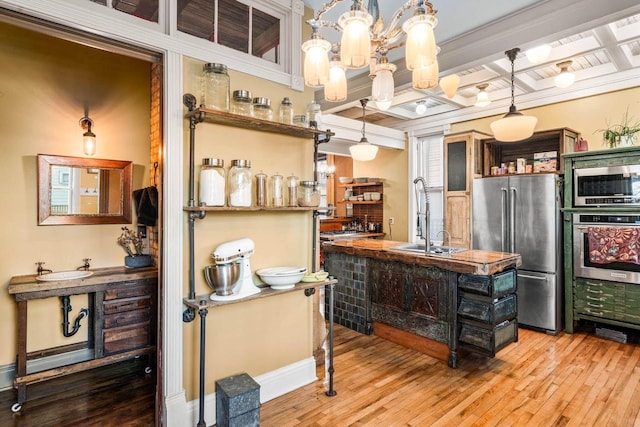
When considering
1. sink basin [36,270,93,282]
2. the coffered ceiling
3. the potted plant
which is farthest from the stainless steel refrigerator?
sink basin [36,270,93,282]

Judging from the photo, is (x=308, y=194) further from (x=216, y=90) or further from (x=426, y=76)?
(x=426, y=76)

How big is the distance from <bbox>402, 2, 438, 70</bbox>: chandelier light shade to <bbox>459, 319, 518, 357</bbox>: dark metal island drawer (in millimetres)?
2302

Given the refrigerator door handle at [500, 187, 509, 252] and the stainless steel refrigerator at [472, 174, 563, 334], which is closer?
the stainless steel refrigerator at [472, 174, 563, 334]

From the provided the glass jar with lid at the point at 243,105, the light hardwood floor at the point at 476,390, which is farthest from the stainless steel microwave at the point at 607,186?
the glass jar with lid at the point at 243,105

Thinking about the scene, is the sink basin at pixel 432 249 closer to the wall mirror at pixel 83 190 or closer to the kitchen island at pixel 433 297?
the kitchen island at pixel 433 297

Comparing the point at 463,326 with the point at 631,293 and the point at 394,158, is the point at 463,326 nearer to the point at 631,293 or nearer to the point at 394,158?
the point at 631,293

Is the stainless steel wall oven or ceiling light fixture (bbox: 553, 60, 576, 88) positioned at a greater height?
ceiling light fixture (bbox: 553, 60, 576, 88)

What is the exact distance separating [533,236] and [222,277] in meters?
3.58

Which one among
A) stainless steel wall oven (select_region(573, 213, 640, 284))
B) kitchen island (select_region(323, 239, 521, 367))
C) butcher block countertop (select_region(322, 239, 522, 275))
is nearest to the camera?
butcher block countertop (select_region(322, 239, 522, 275))

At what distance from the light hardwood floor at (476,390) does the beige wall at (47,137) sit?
1.99 meters

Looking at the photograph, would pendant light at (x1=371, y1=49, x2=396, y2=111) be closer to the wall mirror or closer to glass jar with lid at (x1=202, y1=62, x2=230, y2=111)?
glass jar with lid at (x1=202, y1=62, x2=230, y2=111)

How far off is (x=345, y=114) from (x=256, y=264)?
3.88 metres

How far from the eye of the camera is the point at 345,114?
5703 millimetres

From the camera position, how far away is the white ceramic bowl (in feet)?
7.57
